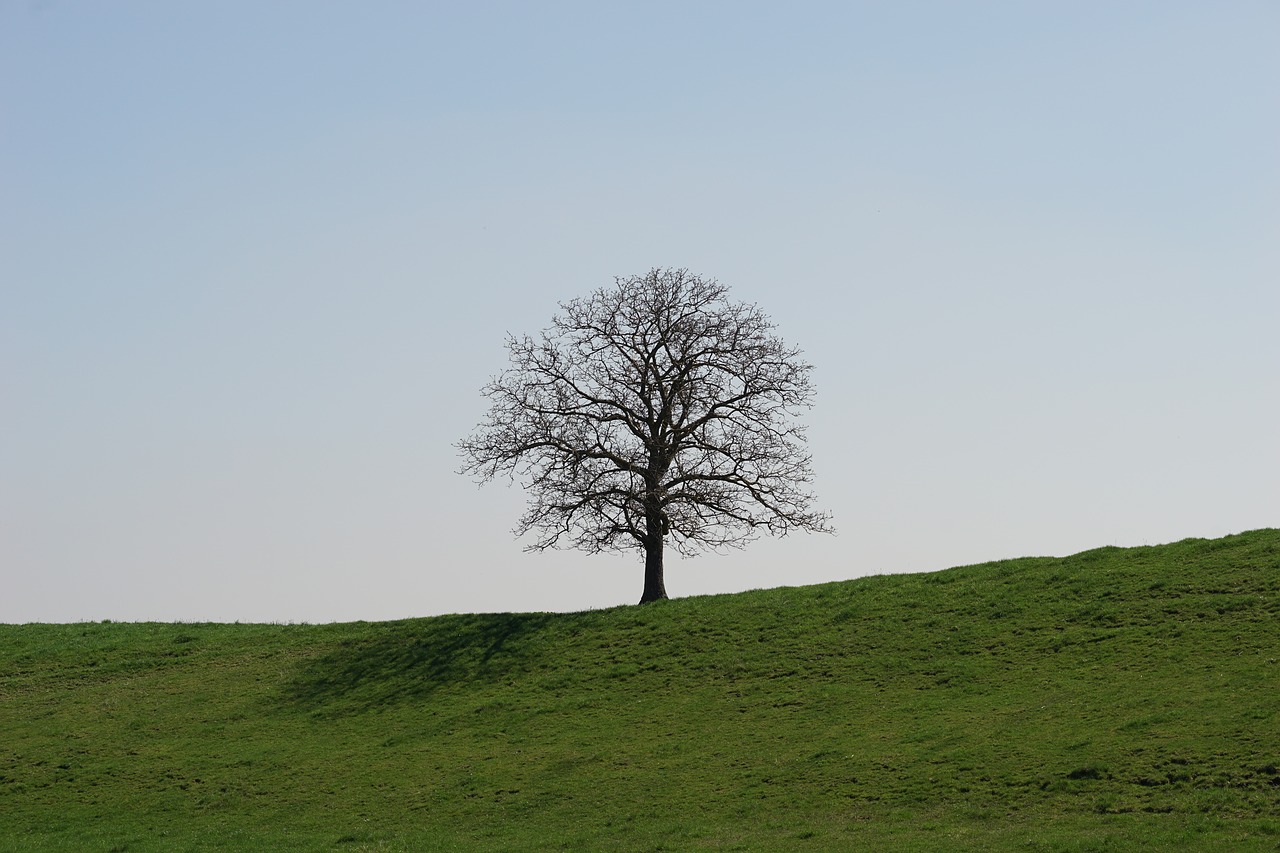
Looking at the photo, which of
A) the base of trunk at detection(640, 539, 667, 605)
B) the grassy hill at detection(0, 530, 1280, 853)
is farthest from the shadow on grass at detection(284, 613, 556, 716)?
the base of trunk at detection(640, 539, 667, 605)

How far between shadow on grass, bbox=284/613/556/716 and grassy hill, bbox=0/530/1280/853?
167 millimetres

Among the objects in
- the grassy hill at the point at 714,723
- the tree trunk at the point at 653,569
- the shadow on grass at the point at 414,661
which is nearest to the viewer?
the grassy hill at the point at 714,723

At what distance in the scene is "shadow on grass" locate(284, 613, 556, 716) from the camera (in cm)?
4712

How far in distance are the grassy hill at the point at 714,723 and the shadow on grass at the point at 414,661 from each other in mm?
167

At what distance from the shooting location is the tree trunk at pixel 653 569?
181 ft

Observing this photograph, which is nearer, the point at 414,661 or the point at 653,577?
the point at 414,661

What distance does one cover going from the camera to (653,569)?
2189 inches

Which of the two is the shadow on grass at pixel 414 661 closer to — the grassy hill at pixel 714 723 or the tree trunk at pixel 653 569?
the grassy hill at pixel 714 723

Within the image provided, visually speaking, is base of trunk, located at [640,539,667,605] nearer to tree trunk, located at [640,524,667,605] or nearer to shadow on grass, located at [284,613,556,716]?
tree trunk, located at [640,524,667,605]

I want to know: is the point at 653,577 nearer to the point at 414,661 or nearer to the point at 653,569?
the point at 653,569

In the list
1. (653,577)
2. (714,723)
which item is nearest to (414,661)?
(653,577)

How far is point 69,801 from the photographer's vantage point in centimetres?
3841

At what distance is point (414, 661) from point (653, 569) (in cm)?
1149

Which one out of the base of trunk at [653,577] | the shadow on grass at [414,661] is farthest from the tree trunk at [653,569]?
the shadow on grass at [414,661]
